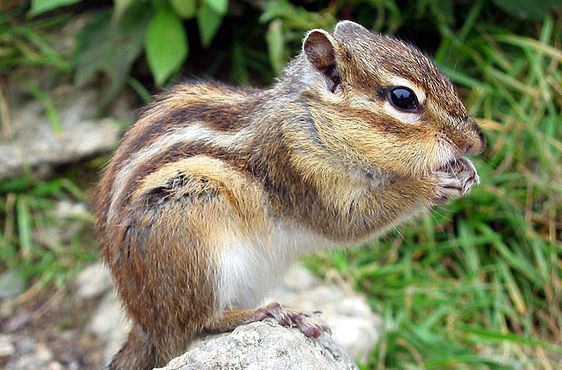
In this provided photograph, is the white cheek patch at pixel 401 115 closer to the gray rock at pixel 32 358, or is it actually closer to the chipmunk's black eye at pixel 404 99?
the chipmunk's black eye at pixel 404 99

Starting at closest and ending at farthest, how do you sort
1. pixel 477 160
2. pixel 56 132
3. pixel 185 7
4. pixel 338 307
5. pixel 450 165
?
1. pixel 450 165
2. pixel 338 307
3. pixel 185 7
4. pixel 477 160
5. pixel 56 132

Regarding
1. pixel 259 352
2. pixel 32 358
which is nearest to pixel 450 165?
pixel 259 352

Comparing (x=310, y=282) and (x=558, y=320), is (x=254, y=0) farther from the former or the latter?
(x=558, y=320)

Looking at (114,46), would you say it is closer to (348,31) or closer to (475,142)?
(348,31)

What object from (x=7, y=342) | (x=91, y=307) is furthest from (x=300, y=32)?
(x=7, y=342)

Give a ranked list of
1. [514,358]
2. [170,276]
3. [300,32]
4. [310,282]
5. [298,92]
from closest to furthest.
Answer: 1. [170,276]
2. [298,92]
3. [514,358]
4. [310,282]
5. [300,32]

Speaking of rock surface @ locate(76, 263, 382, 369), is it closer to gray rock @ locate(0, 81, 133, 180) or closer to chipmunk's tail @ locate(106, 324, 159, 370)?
gray rock @ locate(0, 81, 133, 180)
